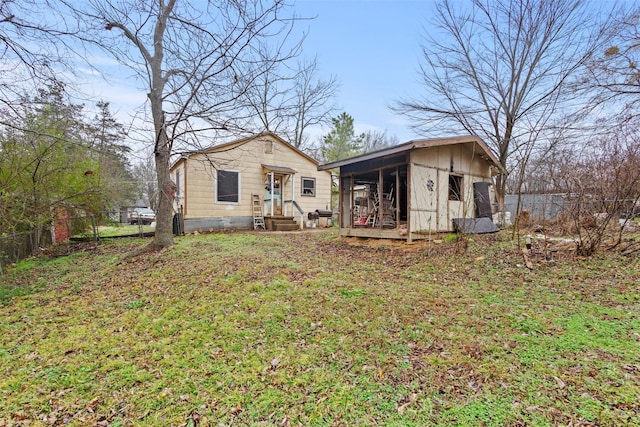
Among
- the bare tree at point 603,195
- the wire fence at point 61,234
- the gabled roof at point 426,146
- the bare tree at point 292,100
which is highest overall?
the bare tree at point 292,100

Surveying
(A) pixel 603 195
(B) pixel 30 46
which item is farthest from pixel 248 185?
(A) pixel 603 195

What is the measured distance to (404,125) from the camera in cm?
1485

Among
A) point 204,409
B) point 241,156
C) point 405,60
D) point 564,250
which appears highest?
point 405,60

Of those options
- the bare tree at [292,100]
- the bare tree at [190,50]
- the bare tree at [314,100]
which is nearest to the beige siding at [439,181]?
the bare tree at [292,100]

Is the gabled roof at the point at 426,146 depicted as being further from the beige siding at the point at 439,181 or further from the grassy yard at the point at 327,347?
the grassy yard at the point at 327,347

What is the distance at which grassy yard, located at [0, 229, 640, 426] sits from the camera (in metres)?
2.37

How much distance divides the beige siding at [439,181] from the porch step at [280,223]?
257 inches

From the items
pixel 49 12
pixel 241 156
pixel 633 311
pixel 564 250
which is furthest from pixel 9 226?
pixel 564 250

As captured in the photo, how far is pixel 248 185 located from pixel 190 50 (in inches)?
306

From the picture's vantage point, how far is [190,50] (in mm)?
6180

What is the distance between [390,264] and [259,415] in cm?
496

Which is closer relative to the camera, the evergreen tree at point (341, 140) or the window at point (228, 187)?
the window at point (228, 187)

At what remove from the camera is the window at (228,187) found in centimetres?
1288

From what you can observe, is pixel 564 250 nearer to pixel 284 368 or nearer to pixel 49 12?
pixel 284 368
